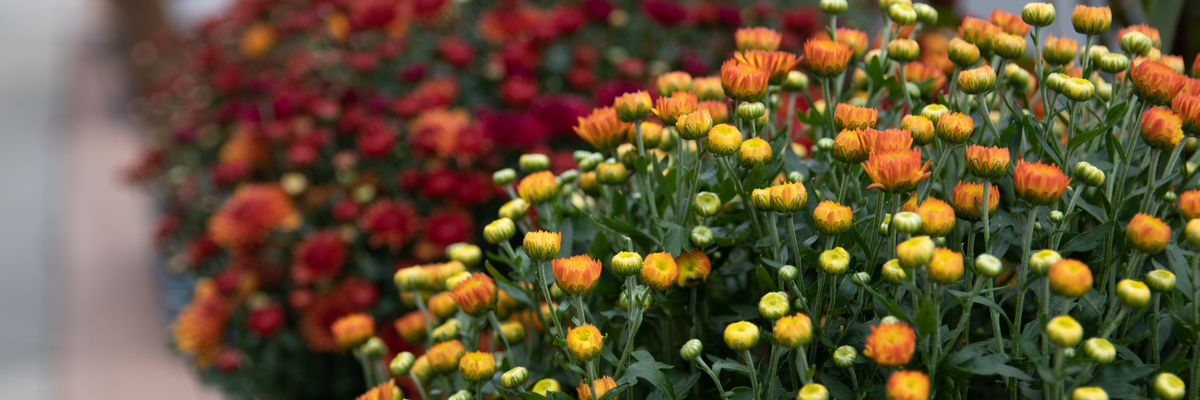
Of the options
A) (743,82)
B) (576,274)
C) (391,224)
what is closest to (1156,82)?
(743,82)

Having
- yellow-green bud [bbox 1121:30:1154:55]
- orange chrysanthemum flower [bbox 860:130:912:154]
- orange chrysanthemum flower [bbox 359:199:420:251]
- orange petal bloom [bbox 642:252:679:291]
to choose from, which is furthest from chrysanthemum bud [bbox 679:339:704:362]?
orange chrysanthemum flower [bbox 359:199:420:251]

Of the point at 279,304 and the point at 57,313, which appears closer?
the point at 279,304

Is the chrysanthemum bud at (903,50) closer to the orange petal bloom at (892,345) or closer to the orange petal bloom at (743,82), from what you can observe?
the orange petal bloom at (743,82)

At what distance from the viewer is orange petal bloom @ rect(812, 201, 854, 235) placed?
1.34 feet

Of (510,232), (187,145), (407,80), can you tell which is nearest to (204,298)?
(407,80)

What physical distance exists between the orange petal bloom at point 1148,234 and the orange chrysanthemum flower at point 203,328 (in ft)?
3.47

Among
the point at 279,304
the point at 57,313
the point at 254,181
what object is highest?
the point at 254,181

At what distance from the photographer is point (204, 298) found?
1.09 meters

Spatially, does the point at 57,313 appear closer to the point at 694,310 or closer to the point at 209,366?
the point at 209,366

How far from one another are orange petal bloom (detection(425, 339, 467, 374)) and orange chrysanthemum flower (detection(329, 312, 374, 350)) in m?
0.14

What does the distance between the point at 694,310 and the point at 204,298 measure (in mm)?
872

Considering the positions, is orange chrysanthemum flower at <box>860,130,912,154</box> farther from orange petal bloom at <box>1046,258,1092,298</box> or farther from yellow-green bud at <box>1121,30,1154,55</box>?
yellow-green bud at <box>1121,30,1154,55</box>

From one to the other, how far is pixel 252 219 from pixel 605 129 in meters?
0.72

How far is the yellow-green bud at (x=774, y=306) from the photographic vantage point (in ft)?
1.36
